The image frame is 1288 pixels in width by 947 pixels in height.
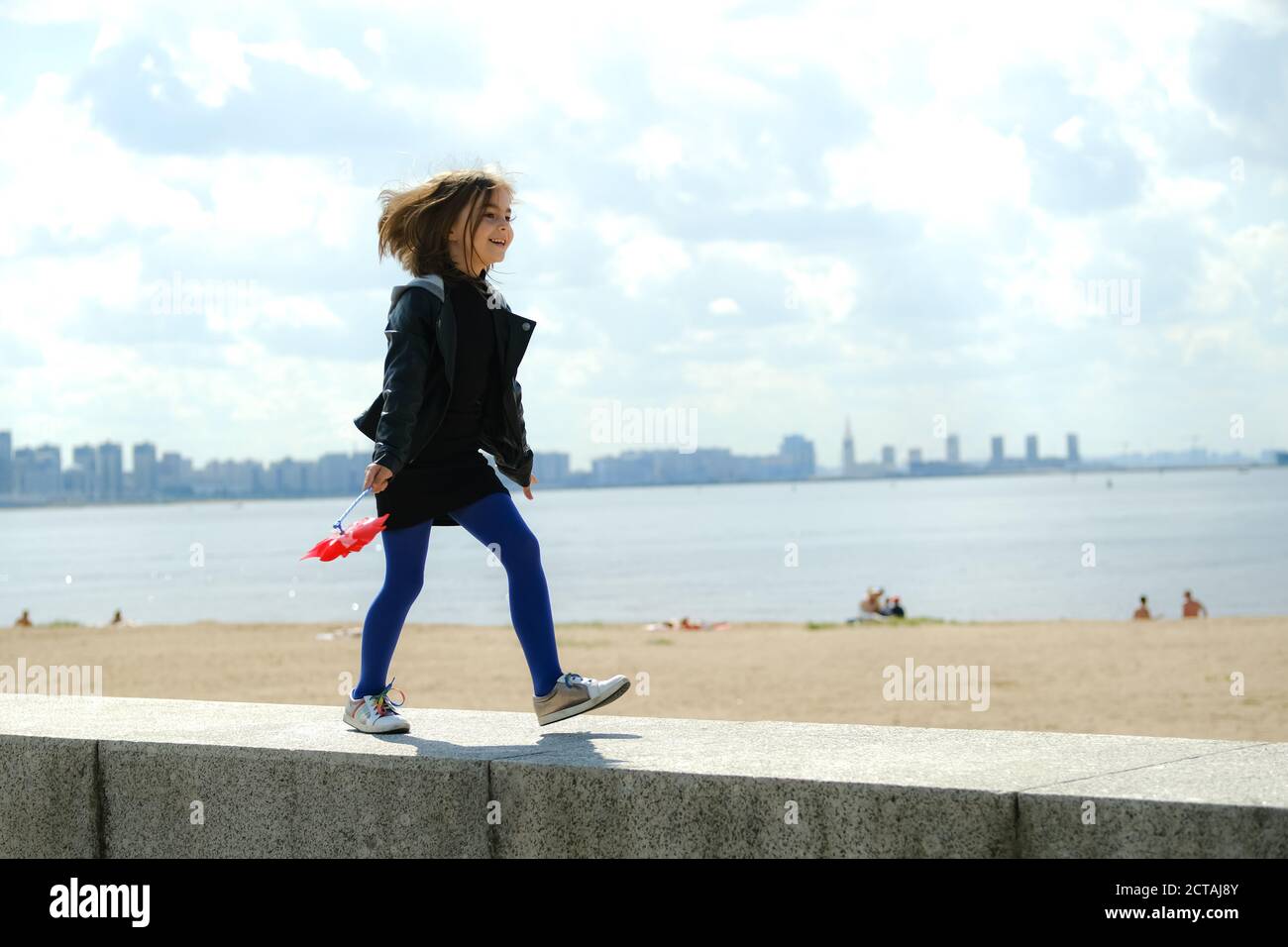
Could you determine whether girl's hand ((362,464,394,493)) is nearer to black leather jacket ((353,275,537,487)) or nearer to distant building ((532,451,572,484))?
black leather jacket ((353,275,537,487))

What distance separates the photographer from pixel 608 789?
367 centimetres

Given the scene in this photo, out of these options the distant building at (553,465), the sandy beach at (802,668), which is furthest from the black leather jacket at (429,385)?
the distant building at (553,465)

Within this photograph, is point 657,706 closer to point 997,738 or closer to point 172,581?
point 997,738

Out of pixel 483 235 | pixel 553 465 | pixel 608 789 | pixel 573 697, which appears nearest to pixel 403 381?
pixel 483 235

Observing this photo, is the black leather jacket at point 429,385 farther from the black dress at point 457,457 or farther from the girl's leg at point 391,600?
the girl's leg at point 391,600

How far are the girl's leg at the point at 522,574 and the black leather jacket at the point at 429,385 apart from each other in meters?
0.23

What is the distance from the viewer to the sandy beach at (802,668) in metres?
15.5

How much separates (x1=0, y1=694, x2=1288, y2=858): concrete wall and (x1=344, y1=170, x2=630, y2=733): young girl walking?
179 millimetres

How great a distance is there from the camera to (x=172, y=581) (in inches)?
2963

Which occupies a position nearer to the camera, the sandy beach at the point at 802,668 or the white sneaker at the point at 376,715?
the white sneaker at the point at 376,715

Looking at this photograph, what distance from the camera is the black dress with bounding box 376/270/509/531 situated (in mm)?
4715

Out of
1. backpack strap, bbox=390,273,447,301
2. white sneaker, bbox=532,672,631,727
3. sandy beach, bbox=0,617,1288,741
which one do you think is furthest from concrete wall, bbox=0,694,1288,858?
sandy beach, bbox=0,617,1288,741

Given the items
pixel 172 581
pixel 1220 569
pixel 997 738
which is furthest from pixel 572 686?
pixel 172 581
